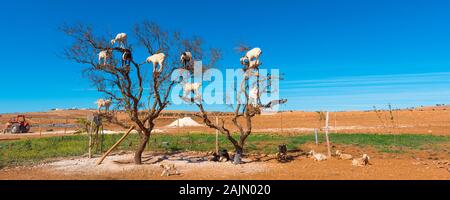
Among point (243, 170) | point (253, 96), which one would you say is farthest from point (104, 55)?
point (243, 170)

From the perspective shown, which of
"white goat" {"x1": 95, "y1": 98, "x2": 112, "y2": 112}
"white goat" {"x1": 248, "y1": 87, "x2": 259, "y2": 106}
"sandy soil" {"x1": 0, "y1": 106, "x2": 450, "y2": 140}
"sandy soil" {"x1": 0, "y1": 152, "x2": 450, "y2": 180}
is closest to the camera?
"sandy soil" {"x1": 0, "y1": 152, "x2": 450, "y2": 180}

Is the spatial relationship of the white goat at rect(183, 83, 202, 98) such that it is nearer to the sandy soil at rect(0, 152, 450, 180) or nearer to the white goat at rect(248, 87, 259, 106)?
the white goat at rect(248, 87, 259, 106)

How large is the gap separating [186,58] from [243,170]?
423 cm

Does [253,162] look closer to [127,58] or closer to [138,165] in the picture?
[138,165]

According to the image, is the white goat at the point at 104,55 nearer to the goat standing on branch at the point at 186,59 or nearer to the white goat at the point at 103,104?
the goat standing on branch at the point at 186,59

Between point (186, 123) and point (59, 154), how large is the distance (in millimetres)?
30266

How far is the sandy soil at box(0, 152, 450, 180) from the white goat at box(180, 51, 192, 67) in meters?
3.56

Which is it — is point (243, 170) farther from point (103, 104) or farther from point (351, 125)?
point (351, 125)

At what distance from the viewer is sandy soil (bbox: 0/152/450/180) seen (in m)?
11.9

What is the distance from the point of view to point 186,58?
14.0 m

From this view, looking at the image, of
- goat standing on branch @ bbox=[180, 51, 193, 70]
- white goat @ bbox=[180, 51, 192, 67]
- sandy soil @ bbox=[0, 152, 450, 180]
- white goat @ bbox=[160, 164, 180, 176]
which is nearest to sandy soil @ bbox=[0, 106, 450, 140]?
sandy soil @ bbox=[0, 152, 450, 180]

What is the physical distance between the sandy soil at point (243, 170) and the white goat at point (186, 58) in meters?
3.56

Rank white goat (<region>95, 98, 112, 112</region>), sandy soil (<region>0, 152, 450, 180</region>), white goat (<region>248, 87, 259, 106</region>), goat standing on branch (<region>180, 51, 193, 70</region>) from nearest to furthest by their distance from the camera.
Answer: sandy soil (<region>0, 152, 450, 180</region>) < white goat (<region>248, 87, 259, 106</region>) < goat standing on branch (<region>180, 51, 193, 70</region>) < white goat (<region>95, 98, 112, 112</region>)

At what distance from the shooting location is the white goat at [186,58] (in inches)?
547
